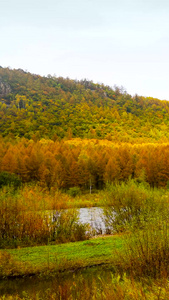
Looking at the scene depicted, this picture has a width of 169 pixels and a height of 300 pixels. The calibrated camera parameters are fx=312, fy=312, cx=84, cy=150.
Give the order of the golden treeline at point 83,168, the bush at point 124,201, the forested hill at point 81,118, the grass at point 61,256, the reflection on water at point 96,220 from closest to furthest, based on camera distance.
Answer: the grass at point 61,256 → the bush at point 124,201 → the reflection on water at point 96,220 → the golden treeline at point 83,168 → the forested hill at point 81,118

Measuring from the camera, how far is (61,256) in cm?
1481

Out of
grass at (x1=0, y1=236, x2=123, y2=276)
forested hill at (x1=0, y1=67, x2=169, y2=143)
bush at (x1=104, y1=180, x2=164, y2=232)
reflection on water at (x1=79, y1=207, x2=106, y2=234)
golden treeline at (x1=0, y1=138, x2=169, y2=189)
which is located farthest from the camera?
forested hill at (x1=0, y1=67, x2=169, y2=143)

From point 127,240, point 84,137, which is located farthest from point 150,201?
point 84,137

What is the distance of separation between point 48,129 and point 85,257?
115m

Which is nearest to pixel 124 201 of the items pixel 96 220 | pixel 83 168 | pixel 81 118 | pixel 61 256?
pixel 61 256

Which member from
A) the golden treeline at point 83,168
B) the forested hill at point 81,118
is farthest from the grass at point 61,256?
the forested hill at point 81,118

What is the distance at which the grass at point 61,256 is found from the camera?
13.7 m

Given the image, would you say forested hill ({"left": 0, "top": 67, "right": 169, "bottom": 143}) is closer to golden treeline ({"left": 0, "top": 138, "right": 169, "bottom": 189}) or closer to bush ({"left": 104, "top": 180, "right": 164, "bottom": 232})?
golden treeline ({"left": 0, "top": 138, "right": 169, "bottom": 189})

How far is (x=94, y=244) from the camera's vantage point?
56.2 ft

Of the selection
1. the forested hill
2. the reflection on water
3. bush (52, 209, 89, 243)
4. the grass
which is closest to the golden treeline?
the reflection on water

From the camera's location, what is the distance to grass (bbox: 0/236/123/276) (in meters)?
13.7

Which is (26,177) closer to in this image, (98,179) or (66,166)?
(66,166)

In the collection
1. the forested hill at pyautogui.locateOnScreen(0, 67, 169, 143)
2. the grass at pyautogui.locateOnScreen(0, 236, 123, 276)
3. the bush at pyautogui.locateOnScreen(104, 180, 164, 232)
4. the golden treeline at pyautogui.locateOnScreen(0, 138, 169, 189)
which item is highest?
the forested hill at pyautogui.locateOnScreen(0, 67, 169, 143)

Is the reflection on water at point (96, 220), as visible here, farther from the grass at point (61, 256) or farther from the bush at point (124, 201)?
the grass at point (61, 256)
